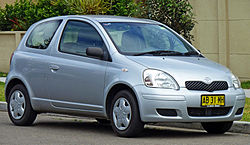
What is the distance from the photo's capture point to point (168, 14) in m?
14.7

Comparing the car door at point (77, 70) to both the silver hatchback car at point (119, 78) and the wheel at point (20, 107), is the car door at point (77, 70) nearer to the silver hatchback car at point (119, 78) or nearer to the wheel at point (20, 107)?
the silver hatchback car at point (119, 78)

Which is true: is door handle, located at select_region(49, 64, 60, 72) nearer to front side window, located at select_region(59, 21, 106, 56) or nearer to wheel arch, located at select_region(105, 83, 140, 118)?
front side window, located at select_region(59, 21, 106, 56)

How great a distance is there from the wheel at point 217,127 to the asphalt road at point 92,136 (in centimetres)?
10

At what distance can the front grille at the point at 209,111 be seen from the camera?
8695 mm

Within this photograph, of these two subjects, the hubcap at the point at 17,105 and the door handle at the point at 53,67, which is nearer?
the door handle at the point at 53,67

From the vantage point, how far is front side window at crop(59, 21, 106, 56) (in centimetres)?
966

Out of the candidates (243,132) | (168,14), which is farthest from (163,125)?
(168,14)

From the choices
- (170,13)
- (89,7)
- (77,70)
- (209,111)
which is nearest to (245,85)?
(170,13)

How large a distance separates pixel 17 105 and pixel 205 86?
3.30 metres

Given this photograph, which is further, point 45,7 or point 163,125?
point 45,7

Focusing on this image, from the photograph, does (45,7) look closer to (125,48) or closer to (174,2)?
(174,2)

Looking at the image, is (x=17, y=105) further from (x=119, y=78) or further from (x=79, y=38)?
(x=119, y=78)

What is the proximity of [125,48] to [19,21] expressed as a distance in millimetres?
15113

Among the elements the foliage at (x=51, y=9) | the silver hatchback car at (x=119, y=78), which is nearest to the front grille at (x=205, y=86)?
the silver hatchback car at (x=119, y=78)
